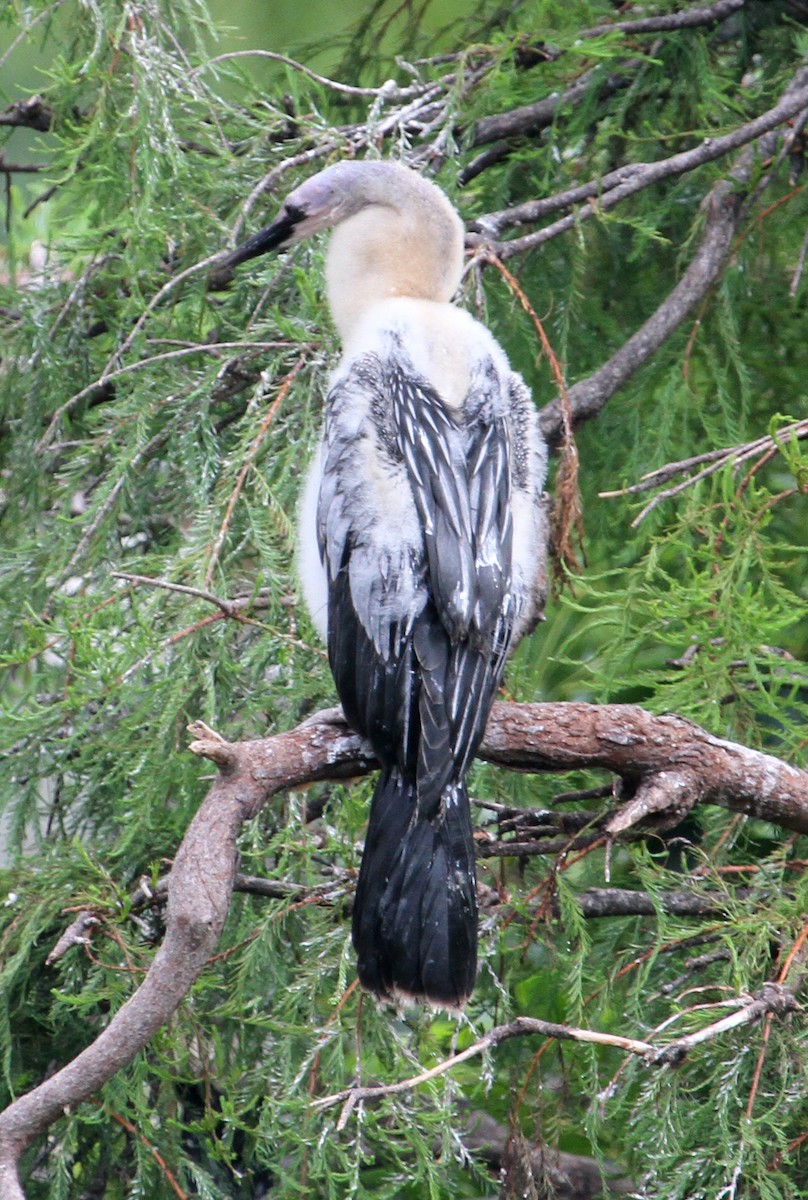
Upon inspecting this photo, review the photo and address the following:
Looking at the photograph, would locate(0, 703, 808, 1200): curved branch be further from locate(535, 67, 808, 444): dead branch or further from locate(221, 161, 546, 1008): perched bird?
locate(535, 67, 808, 444): dead branch

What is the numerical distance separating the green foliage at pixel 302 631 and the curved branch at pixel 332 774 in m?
0.14

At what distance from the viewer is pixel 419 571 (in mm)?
2059

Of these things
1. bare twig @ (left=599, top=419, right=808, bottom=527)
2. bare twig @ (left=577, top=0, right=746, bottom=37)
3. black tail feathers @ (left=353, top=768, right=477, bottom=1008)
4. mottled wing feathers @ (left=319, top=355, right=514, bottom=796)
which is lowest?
black tail feathers @ (left=353, top=768, right=477, bottom=1008)

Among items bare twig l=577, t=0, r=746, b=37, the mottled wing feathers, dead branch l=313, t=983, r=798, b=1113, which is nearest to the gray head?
the mottled wing feathers

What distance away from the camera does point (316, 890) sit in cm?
222

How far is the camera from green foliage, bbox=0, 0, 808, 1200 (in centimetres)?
211

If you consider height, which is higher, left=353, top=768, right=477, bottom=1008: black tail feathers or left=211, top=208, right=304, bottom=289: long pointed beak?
left=211, top=208, right=304, bottom=289: long pointed beak

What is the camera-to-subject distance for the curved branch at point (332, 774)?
1692 mm

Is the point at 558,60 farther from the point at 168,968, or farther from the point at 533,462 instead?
the point at 168,968

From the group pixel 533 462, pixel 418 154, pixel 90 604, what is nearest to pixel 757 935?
pixel 533 462

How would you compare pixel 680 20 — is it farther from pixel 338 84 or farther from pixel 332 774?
pixel 332 774

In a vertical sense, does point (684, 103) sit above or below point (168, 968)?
above

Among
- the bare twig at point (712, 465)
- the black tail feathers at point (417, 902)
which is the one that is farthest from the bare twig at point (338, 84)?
the black tail feathers at point (417, 902)

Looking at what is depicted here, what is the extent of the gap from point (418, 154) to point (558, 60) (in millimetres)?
409
